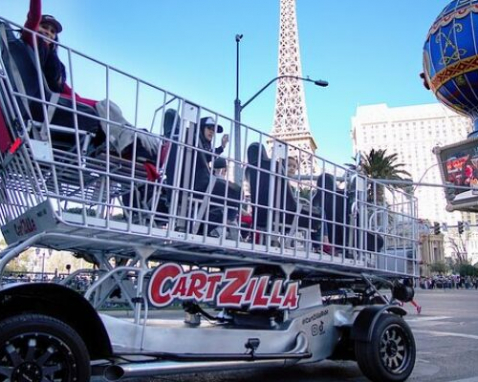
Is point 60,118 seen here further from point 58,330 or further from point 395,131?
point 395,131

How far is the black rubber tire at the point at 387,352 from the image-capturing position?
221 inches

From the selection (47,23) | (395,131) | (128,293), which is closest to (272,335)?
(128,293)

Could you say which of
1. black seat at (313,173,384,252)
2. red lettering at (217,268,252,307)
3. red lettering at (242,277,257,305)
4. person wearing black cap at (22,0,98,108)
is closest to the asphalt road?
red lettering at (242,277,257,305)

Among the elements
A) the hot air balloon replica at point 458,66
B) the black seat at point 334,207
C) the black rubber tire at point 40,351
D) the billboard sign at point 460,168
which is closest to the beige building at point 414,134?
the billboard sign at point 460,168

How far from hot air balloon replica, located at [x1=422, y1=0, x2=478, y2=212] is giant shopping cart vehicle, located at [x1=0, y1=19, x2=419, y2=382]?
38.0 meters

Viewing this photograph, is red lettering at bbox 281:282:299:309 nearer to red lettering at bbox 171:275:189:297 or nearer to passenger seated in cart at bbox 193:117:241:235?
passenger seated in cart at bbox 193:117:241:235

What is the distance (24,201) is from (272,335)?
273 cm

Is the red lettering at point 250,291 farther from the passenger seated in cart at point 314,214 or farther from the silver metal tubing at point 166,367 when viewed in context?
the passenger seated in cart at point 314,214

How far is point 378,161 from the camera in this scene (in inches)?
1941

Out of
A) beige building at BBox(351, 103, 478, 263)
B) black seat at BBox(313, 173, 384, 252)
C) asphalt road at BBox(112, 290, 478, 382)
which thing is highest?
beige building at BBox(351, 103, 478, 263)

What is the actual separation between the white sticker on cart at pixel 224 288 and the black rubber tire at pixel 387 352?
94 centimetres

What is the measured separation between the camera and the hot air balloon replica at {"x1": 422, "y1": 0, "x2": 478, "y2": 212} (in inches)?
1654

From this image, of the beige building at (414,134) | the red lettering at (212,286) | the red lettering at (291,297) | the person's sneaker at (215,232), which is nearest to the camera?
the red lettering at (212,286)

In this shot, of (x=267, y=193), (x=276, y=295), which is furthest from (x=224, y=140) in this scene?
(x=276, y=295)
